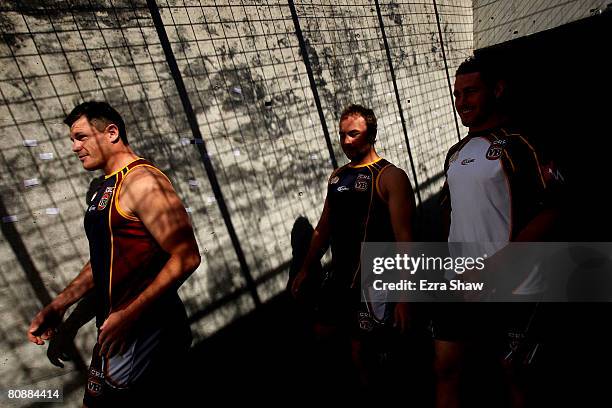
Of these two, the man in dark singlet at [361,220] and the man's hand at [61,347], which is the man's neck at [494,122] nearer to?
the man in dark singlet at [361,220]

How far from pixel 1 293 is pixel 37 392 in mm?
750

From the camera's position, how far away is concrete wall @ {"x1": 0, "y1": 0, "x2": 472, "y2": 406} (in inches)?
80.4

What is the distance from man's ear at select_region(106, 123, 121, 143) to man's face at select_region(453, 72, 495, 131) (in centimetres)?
213

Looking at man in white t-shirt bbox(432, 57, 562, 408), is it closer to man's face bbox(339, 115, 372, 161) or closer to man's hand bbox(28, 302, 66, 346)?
man's face bbox(339, 115, 372, 161)

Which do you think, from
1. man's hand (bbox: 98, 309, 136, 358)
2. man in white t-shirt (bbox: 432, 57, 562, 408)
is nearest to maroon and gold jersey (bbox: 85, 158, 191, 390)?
man's hand (bbox: 98, 309, 136, 358)

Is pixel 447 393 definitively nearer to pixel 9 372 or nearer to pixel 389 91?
pixel 9 372

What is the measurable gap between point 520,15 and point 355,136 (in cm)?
374

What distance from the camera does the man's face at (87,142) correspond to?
1832 millimetres

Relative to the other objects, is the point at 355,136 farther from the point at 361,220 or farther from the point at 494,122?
the point at 494,122

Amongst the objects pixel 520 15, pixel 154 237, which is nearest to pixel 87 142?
pixel 154 237

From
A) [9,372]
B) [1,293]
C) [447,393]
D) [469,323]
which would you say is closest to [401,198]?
[469,323]

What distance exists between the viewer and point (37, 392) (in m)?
2.15

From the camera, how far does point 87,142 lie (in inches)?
72.7

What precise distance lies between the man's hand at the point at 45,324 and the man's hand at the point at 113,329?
60 cm
